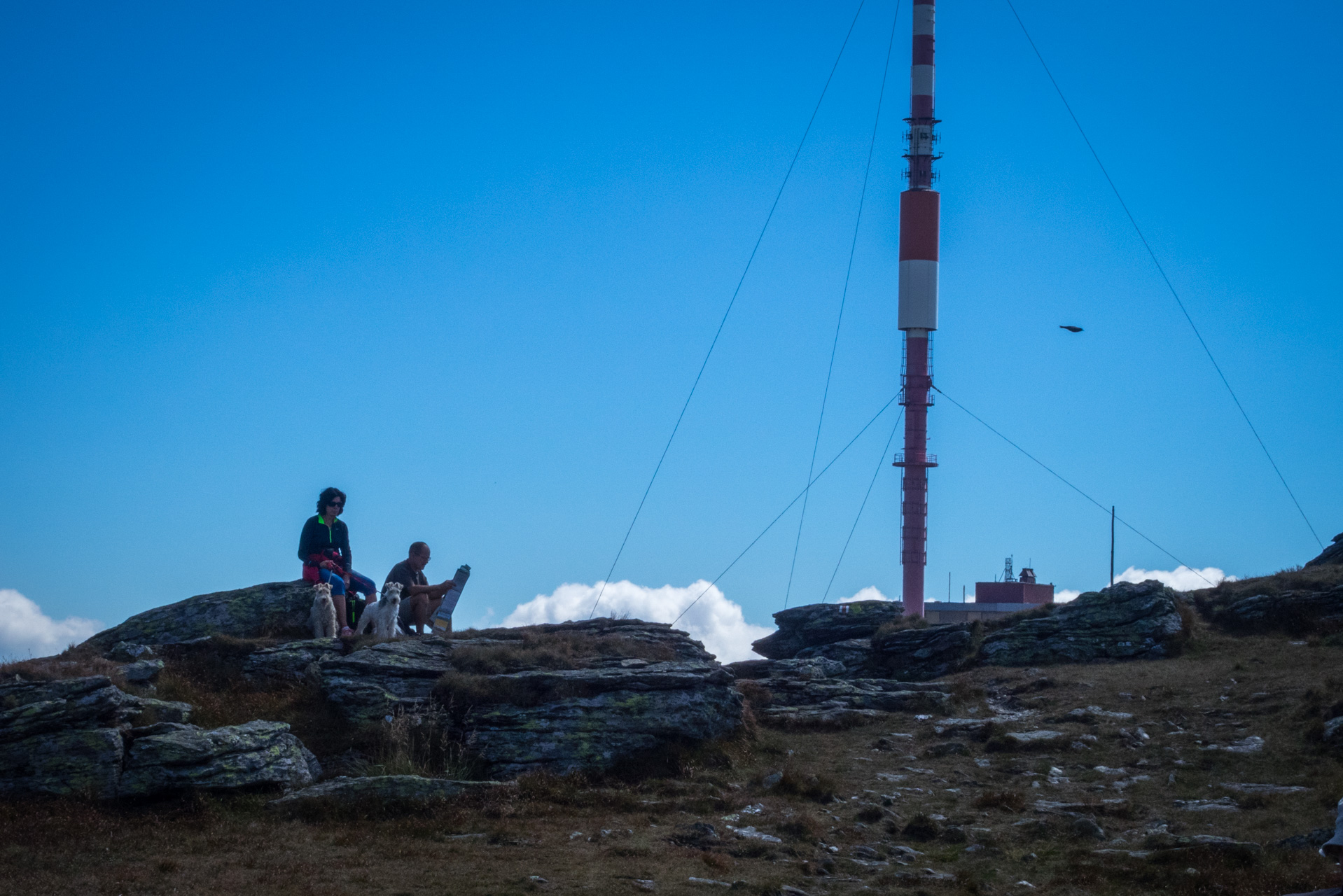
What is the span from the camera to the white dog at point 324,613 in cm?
2125

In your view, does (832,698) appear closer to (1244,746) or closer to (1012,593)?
(1244,746)

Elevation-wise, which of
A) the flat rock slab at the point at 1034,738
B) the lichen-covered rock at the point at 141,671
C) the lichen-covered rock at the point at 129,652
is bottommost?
the flat rock slab at the point at 1034,738

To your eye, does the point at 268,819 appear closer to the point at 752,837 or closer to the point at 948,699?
the point at 752,837

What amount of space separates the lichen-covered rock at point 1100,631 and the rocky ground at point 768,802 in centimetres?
353

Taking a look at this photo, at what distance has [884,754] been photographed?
19.8m

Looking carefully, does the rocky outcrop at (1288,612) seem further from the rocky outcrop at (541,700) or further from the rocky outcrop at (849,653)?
the rocky outcrop at (541,700)

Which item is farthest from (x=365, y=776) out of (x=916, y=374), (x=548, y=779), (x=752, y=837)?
(x=916, y=374)

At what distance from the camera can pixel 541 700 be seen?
19.0m

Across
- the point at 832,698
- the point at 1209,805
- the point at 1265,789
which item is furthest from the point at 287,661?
the point at 1265,789

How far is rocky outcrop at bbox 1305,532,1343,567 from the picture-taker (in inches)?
1369

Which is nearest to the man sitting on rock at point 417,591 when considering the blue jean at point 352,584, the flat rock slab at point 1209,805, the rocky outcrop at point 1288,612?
the blue jean at point 352,584

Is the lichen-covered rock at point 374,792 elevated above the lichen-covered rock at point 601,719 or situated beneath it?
situated beneath

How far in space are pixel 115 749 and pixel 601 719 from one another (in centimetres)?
743

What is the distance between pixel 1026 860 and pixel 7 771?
46.5ft
